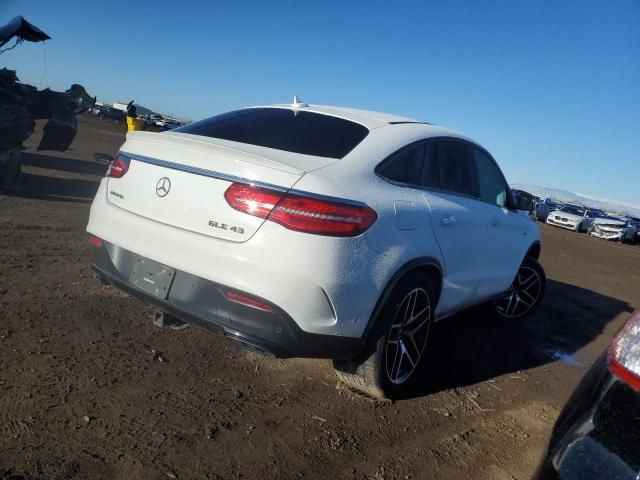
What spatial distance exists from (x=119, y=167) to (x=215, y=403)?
4.91ft

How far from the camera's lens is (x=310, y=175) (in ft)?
8.08

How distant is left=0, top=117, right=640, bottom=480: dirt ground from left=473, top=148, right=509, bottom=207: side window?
1.32 meters

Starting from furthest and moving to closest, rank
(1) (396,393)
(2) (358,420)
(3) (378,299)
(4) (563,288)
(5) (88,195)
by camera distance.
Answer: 1. (5) (88,195)
2. (4) (563,288)
3. (1) (396,393)
4. (2) (358,420)
5. (3) (378,299)

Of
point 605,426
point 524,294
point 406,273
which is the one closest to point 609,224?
point 524,294

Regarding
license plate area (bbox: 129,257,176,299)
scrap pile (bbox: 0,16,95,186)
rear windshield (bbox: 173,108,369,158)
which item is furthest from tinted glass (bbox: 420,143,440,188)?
scrap pile (bbox: 0,16,95,186)

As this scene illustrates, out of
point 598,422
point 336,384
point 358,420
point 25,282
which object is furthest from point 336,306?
point 25,282

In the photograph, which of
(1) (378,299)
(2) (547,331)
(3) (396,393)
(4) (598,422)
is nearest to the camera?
(4) (598,422)

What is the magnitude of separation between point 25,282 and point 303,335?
2.88 meters

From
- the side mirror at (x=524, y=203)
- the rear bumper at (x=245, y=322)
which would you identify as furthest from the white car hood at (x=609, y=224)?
the rear bumper at (x=245, y=322)

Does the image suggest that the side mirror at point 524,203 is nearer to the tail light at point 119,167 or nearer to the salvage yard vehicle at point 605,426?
the salvage yard vehicle at point 605,426

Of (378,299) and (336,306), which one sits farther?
(378,299)

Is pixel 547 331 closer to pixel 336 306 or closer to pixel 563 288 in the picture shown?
pixel 563 288

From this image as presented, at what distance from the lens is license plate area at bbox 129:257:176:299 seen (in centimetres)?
261

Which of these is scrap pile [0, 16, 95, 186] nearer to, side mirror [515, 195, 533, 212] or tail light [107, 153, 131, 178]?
tail light [107, 153, 131, 178]
